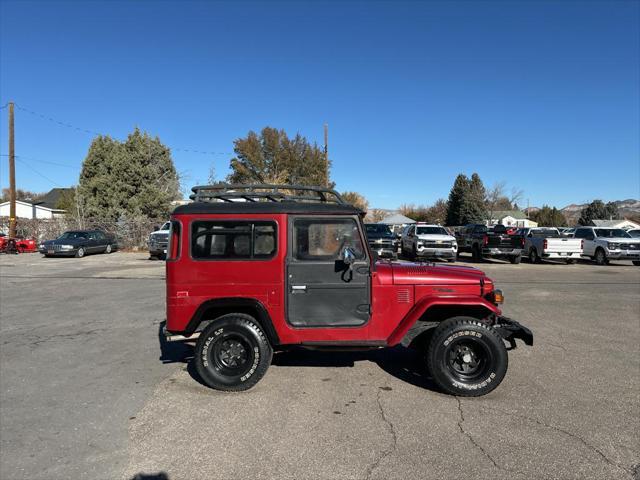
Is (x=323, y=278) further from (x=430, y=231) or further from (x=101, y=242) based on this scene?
(x=101, y=242)

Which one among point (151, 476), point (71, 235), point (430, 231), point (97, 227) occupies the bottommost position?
point (151, 476)

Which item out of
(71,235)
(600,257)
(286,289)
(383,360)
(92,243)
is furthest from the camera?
(92,243)

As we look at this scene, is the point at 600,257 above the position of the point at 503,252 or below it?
below

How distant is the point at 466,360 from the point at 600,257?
1991 centimetres

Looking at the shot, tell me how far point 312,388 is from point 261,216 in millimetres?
1997

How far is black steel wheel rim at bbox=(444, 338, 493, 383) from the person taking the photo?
4.57 m

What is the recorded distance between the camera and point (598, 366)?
18.1 feet

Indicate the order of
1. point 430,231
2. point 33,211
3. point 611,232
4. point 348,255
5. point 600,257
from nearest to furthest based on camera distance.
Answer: point 348,255 < point 600,257 < point 611,232 < point 430,231 < point 33,211

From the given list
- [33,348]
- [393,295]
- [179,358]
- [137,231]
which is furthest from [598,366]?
[137,231]

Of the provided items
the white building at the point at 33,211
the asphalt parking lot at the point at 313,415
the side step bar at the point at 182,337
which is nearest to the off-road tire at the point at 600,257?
the asphalt parking lot at the point at 313,415

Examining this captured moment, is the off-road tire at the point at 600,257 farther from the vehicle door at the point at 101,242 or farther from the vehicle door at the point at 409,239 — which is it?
the vehicle door at the point at 101,242

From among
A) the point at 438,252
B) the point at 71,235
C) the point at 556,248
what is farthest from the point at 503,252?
the point at 71,235

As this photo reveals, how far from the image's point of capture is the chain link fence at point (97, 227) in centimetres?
2980

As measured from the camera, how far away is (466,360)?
4637 millimetres
